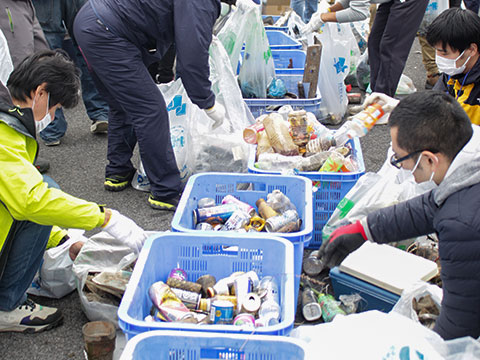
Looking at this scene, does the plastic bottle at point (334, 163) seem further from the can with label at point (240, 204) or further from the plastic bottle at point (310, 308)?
the plastic bottle at point (310, 308)

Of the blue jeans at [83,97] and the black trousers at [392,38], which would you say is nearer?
the black trousers at [392,38]

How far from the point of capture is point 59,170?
3727 mm

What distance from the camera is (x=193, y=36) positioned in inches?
103

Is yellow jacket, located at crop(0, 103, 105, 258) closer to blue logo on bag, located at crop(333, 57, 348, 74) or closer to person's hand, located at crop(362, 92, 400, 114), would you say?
person's hand, located at crop(362, 92, 400, 114)

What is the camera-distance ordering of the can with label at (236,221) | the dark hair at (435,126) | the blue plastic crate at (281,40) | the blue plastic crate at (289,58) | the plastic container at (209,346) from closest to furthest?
the plastic container at (209,346) < the dark hair at (435,126) < the can with label at (236,221) < the blue plastic crate at (289,58) < the blue plastic crate at (281,40)

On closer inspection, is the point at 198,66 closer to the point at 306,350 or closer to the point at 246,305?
the point at 246,305

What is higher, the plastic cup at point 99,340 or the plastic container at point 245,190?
the plastic container at point 245,190

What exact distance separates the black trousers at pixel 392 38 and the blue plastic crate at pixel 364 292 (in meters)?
2.39

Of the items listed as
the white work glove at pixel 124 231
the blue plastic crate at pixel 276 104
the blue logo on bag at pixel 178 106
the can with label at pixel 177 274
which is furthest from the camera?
the blue plastic crate at pixel 276 104

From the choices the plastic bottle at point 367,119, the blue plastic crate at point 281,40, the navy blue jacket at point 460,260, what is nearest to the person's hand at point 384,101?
the plastic bottle at point 367,119

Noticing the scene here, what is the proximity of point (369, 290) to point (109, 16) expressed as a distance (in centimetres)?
196

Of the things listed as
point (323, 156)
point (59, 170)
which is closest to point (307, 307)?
point (323, 156)

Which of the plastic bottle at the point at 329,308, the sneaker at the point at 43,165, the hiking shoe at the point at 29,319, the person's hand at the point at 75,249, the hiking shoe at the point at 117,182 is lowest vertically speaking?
the sneaker at the point at 43,165

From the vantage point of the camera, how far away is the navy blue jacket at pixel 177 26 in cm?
260
